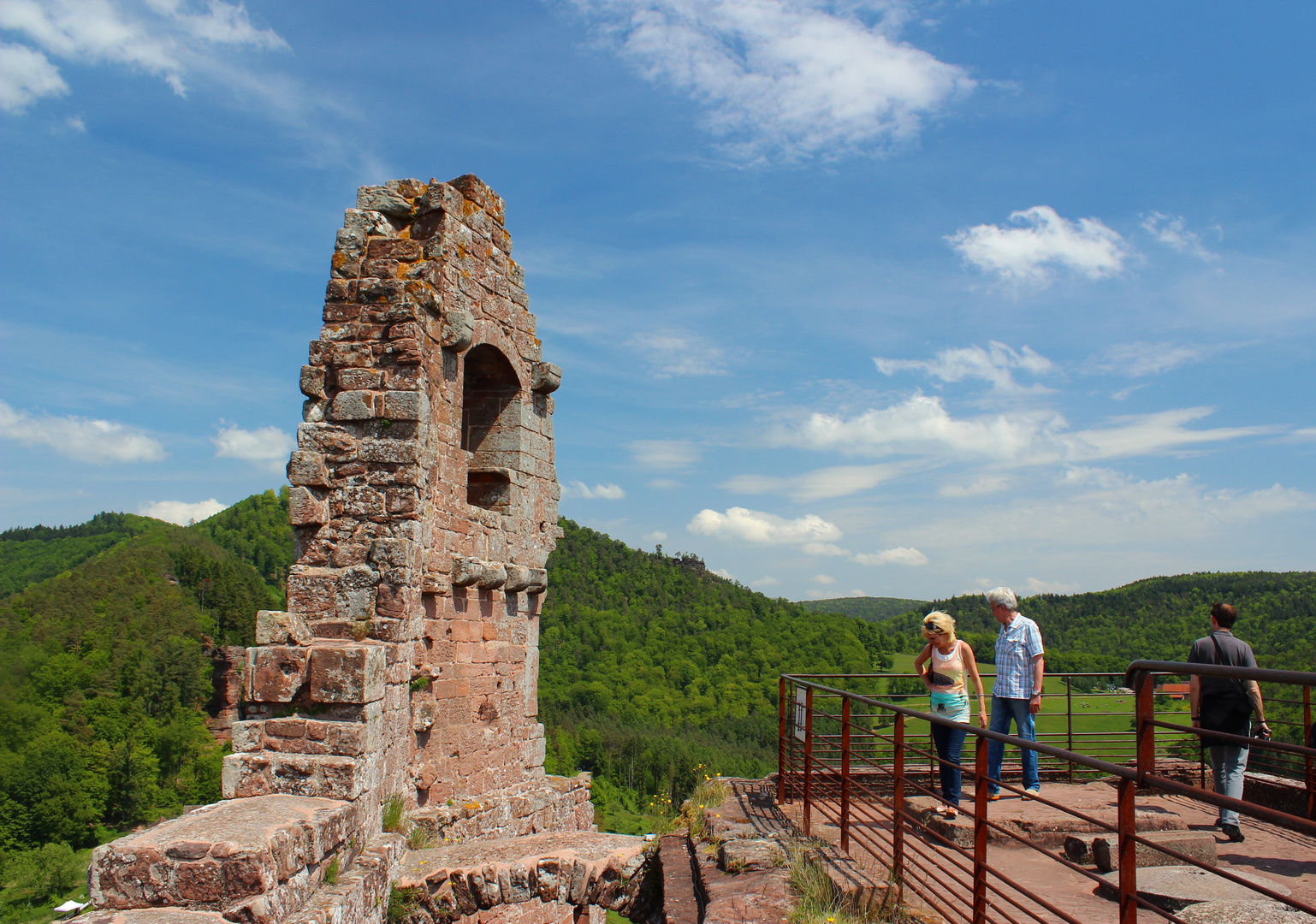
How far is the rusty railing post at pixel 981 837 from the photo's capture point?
131 inches

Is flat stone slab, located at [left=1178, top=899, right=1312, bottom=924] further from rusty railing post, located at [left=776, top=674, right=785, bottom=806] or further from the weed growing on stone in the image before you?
the weed growing on stone

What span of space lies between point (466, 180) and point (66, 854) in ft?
148

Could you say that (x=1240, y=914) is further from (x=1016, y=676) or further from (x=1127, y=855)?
(x=1016, y=676)

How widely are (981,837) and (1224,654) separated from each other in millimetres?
2750

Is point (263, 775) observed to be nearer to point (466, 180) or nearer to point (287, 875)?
point (287, 875)

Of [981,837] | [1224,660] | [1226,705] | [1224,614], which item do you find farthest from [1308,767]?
[981,837]

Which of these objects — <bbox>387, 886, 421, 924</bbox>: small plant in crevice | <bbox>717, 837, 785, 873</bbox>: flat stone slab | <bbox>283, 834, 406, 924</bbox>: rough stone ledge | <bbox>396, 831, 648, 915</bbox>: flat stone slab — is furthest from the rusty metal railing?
<bbox>283, 834, 406, 924</bbox>: rough stone ledge

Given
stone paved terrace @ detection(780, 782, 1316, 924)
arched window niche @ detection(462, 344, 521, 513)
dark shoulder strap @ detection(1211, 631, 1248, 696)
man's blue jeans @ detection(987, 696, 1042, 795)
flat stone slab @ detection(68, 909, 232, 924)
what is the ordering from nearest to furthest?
flat stone slab @ detection(68, 909, 232, 924) → stone paved terrace @ detection(780, 782, 1316, 924) → dark shoulder strap @ detection(1211, 631, 1248, 696) → man's blue jeans @ detection(987, 696, 1042, 795) → arched window niche @ detection(462, 344, 521, 513)

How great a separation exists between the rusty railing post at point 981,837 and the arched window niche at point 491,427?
5.51m

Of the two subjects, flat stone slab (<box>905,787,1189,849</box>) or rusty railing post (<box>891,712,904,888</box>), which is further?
flat stone slab (<box>905,787,1189,849</box>)

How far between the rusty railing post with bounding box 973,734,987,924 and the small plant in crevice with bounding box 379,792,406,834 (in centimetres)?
413

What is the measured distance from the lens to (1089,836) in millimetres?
5219

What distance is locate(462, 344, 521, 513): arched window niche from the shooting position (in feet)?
27.2

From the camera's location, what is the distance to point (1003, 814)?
559 cm
